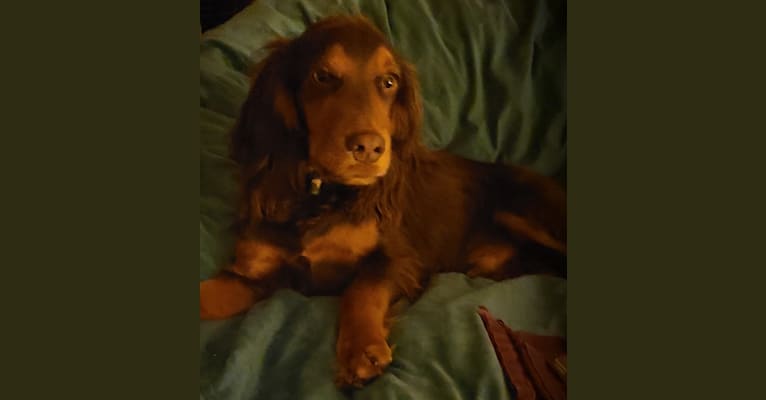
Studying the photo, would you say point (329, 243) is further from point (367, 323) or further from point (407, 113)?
point (407, 113)

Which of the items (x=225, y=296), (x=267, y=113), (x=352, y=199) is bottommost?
(x=225, y=296)

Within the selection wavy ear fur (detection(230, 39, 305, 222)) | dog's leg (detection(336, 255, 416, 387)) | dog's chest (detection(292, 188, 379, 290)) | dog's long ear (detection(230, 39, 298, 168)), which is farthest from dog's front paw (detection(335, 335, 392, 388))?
dog's long ear (detection(230, 39, 298, 168))

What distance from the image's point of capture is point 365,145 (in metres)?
1.56

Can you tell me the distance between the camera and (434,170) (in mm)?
1630

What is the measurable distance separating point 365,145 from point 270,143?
0.18 m

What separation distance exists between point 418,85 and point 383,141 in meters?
0.13

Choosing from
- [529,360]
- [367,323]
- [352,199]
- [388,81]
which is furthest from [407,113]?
[529,360]

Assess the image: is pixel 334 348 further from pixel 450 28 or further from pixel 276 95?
pixel 450 28

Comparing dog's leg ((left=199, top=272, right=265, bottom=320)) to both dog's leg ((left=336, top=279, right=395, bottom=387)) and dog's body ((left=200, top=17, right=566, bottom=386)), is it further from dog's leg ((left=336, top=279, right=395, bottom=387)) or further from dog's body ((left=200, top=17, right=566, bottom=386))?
dog's leg ((left=336, top=279, right=395, bottom=387))

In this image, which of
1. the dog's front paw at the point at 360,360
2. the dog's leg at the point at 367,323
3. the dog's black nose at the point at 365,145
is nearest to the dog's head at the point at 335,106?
the dog's black nose at the point at 365,145

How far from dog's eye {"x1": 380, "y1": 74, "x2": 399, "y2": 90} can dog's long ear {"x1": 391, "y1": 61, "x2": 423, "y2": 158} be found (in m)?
0.01

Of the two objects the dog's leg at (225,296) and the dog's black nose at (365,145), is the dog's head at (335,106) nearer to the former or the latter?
the dog's black nose at (365,145)

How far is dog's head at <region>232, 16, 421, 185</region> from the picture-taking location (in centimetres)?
157

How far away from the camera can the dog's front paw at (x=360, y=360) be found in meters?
1.53
